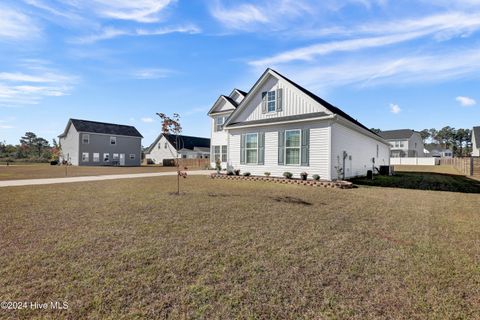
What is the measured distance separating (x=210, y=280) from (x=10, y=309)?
6.61ft

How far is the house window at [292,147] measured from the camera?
12841 millimetres

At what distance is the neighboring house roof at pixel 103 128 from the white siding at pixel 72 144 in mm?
944

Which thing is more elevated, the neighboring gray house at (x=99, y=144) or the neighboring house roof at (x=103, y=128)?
the neighboring house roof at (x=103, y=128)

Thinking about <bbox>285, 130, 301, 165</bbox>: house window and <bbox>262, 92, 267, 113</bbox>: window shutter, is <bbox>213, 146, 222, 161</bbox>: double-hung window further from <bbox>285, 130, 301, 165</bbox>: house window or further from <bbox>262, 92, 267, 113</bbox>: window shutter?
<bbox>285, 130, 301, 165</bbox>: house window

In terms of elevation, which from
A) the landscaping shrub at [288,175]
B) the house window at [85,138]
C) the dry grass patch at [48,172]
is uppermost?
the house window at [85,138]

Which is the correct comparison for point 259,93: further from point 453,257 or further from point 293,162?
point 453,257

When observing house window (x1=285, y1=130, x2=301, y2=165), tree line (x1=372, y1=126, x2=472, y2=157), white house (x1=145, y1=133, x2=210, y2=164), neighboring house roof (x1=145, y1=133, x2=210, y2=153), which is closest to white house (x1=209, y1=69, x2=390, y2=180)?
house window (x1=285, y1=130, x2=301, y2=165)

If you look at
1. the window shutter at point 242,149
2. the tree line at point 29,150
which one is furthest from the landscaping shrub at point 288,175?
the tree line at point 29,150

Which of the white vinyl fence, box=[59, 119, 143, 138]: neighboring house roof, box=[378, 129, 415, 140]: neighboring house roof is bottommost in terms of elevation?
the white vinyl fence

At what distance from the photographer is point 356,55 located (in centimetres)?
1227

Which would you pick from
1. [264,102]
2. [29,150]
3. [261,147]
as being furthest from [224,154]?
[29,150]

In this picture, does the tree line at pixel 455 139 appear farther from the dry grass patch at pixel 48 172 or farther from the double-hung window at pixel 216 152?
the dry grass patch at pixel 48 172

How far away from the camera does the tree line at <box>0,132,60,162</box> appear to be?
45.4 m

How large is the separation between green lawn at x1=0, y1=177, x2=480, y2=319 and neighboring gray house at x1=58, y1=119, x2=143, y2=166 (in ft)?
111
